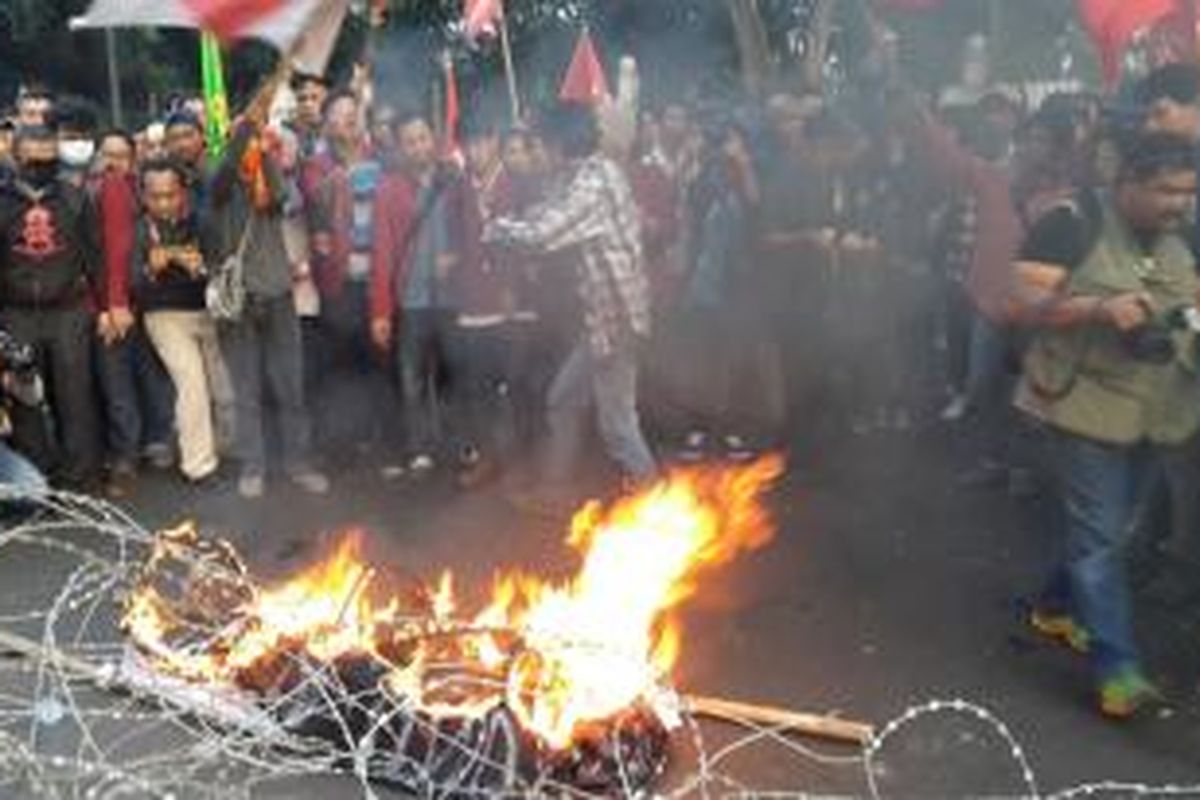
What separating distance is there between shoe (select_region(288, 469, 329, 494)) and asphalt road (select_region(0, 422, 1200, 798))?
132 mm

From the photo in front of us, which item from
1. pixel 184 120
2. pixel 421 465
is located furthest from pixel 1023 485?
pixel 184 120

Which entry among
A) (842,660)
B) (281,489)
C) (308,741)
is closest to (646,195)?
(281,489)

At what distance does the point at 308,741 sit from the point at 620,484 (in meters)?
3.84

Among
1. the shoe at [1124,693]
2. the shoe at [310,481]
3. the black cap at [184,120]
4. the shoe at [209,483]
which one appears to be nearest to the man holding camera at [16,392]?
the shoe at [209,483]

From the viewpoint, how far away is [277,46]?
6348 millimetres

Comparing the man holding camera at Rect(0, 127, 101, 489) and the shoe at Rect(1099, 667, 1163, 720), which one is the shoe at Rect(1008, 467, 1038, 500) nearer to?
the shoe at Rect(1099, 667, 1163, 720)

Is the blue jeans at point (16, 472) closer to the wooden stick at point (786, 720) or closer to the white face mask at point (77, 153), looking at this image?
the white face mask at point (77, 153)

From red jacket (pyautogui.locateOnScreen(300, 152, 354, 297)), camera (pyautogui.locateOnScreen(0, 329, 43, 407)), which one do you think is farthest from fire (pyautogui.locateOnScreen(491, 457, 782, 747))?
camera (pyautogui.locateOnScreen(0, 329, 43, 407))

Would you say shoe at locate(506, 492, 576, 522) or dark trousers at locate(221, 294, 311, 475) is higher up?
dark trousers at locate(221, 294, 311, 475)

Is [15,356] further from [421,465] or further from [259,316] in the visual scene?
[421,465]

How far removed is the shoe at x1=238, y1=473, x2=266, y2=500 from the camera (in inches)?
346

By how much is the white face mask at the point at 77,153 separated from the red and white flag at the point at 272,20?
326 cm

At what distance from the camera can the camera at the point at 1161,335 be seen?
5551mm

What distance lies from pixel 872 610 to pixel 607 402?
186 centimetres
